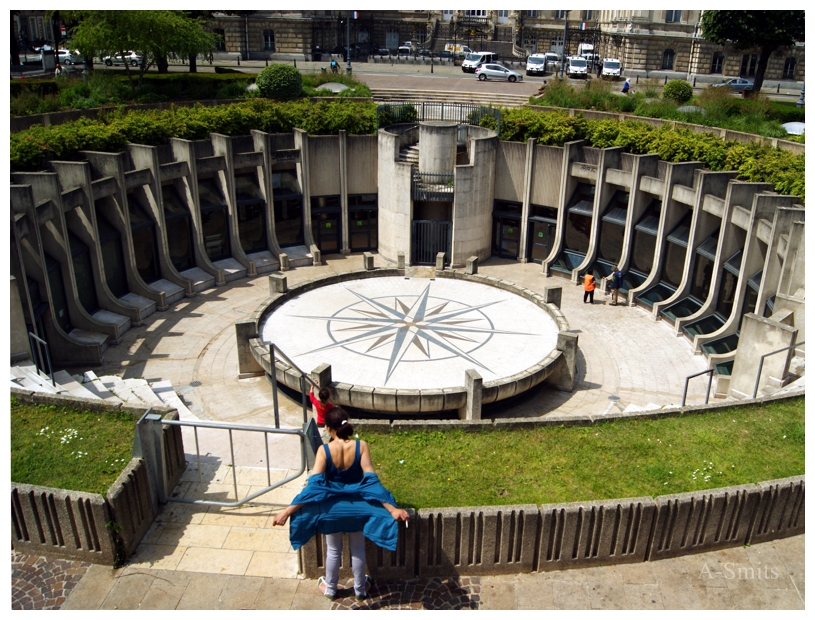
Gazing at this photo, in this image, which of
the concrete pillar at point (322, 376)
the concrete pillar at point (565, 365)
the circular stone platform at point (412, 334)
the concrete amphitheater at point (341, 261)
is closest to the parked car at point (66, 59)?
the concrete amphitheater at point (341, 261)

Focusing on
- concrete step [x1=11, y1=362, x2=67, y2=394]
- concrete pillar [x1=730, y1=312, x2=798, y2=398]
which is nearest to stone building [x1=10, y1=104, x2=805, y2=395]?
concrete pillar [x1=730, y1=312, x2=798, y2=398]

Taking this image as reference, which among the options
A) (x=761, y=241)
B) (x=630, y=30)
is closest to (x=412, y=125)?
(x=761, y=241)

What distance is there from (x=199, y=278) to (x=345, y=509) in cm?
2116

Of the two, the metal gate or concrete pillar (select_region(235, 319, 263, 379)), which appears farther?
the metal gate

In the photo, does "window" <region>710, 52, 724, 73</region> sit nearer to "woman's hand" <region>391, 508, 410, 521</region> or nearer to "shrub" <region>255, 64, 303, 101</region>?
"shrub" <region>255, 64, 303, 101</region>

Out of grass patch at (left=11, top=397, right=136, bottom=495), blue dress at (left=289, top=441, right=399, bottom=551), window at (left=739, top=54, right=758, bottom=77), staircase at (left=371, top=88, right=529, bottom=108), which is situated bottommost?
grass patch at (left=11, top=397, right=136, bottom=495)

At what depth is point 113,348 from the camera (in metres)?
24.2

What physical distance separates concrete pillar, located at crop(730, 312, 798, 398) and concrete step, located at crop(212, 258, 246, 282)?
62.9 feet

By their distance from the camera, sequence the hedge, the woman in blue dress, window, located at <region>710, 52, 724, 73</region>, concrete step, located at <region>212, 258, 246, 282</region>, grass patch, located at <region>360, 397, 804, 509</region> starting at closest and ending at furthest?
the woman in blue dress, grass patch, located at <region>360, 397, 804, 509</region>, the hedge, concrete step, located at <region>212, 258, 246, 282</region>, window, located at <region>710, 52, 724, 73</region>

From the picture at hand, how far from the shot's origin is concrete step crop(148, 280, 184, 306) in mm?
27594

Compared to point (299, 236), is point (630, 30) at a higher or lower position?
higher

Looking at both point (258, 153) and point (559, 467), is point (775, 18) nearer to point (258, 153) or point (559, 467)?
point (258, 153)

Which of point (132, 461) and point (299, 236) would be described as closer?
point (132, 461)

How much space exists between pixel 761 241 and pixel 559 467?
14189 mm
